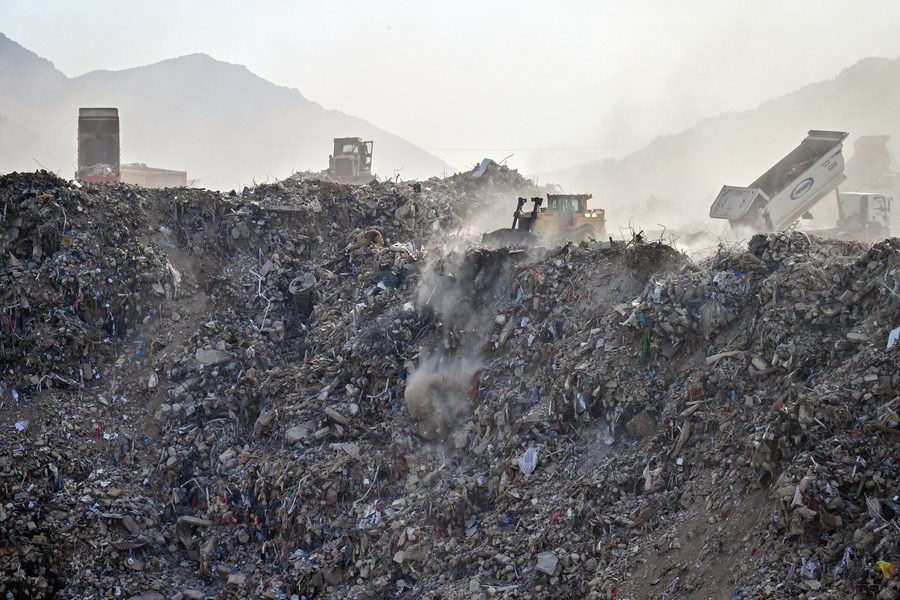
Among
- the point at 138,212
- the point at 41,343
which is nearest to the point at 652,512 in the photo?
the point at 41,343

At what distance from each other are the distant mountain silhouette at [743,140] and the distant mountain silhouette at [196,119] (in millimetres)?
19903

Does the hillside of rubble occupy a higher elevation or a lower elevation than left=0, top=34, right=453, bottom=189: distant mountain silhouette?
lower

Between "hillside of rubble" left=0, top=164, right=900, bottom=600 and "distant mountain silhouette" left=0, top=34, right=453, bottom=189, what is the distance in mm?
42364

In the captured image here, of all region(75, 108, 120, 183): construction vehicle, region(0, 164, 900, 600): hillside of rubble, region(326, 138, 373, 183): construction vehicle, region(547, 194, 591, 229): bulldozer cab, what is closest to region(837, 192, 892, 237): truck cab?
region(547, 194, 591, 229): bulldozer cab

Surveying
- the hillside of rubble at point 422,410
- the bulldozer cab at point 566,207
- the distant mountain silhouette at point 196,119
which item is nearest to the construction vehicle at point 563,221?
the bulldozer cab at point 566,207

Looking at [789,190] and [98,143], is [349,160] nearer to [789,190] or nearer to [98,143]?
[98,143]

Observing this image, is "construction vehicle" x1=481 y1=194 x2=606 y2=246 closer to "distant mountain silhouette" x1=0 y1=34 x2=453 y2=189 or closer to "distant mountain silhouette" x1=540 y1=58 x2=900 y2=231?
"distant mountain silhouette" x1=540 y1=58 x2=900 y2=231

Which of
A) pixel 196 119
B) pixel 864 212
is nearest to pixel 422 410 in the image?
pixel 864 212

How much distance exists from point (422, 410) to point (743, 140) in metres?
32.0

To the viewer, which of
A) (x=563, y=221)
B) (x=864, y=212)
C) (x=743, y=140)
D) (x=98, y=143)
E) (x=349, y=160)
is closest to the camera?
(x=563, y=221)

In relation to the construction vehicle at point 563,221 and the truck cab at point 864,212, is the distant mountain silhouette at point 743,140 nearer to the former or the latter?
the truck cab at point 864,212

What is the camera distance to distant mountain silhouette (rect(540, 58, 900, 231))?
3391 cm

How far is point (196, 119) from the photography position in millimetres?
71312

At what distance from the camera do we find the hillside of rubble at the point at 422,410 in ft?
21.1
